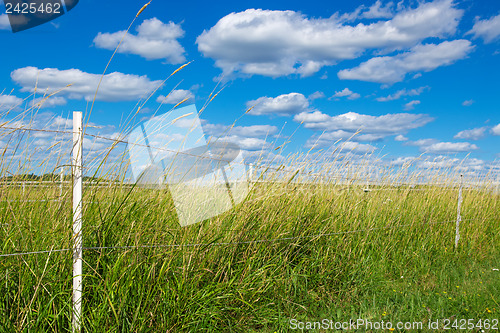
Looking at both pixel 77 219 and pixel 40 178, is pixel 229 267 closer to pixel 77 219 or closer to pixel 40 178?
pixel 77 219

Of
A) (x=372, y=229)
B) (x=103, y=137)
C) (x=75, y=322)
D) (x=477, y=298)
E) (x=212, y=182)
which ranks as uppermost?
(x=103, y=137)

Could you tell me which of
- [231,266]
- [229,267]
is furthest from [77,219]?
[231,266]

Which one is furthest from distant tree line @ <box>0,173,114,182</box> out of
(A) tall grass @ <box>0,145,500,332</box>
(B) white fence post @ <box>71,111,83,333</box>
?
(B) white fence post @ <box>71,111,83,333</box>

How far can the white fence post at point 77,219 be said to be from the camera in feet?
8.53

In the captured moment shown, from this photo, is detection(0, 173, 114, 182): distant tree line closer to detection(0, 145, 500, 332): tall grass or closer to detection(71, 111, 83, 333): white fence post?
detection(0, 145, 500, 332): tall grass

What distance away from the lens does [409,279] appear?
4.88 metres

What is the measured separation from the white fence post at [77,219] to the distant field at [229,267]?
65 millimetres

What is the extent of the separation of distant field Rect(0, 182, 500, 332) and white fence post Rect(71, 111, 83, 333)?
0.21 feet

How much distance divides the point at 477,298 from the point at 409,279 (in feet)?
2.58

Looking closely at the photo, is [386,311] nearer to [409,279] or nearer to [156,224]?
[409,279]

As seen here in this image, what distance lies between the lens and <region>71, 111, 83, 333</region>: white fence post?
2.60m

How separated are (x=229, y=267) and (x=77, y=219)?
1.24 metres

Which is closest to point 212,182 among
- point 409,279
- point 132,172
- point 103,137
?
point 132,172

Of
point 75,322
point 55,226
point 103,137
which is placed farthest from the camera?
point 103,137
